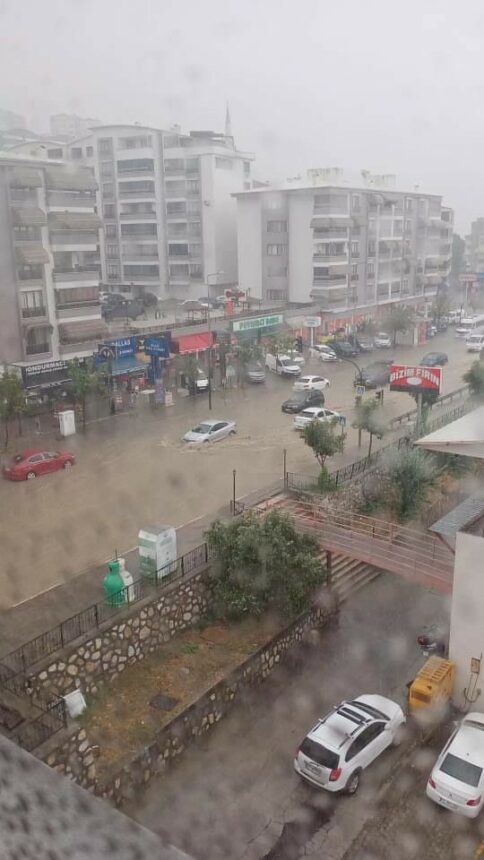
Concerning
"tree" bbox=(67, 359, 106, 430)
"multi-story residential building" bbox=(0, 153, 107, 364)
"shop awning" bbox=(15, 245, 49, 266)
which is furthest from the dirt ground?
"shop awning" bbox=(15, 245, 49, 266)

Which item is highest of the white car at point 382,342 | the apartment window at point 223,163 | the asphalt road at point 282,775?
the apartment window at point 223,163

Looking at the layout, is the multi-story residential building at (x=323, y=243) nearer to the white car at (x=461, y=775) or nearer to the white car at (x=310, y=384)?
the white car at (x=310, y=384)

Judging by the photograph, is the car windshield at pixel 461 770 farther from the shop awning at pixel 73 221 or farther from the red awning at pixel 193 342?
the red awning at pixel 193 342

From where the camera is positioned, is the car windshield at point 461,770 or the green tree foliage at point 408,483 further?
the green tree foliage at point 408,483

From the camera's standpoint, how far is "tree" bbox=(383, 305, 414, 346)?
43.6ft

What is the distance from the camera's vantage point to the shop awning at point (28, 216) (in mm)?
7418

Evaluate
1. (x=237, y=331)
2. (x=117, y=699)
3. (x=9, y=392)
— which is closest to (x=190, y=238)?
(x=237, y=331)

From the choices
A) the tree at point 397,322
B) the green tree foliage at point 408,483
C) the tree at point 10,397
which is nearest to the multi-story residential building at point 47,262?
the tree at point 10,397

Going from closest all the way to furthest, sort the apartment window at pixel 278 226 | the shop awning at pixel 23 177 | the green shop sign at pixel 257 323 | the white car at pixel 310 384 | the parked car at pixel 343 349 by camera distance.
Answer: the shop awning at pixel 23 177 → the white car at pixel 310 384 → the green shop sign at pixel 257 323 → the parked car at pixel 343 349 → the apartment window at pixel 278 226

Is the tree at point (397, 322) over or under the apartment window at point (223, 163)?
under

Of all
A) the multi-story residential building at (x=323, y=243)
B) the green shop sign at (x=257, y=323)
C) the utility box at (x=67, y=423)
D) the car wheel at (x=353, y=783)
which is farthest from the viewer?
the multi-story residential building at (x=323, y=243)

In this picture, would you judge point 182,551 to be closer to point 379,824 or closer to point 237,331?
point 379,824

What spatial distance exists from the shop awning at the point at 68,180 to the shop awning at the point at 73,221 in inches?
10.6

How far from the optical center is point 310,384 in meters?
9.34
